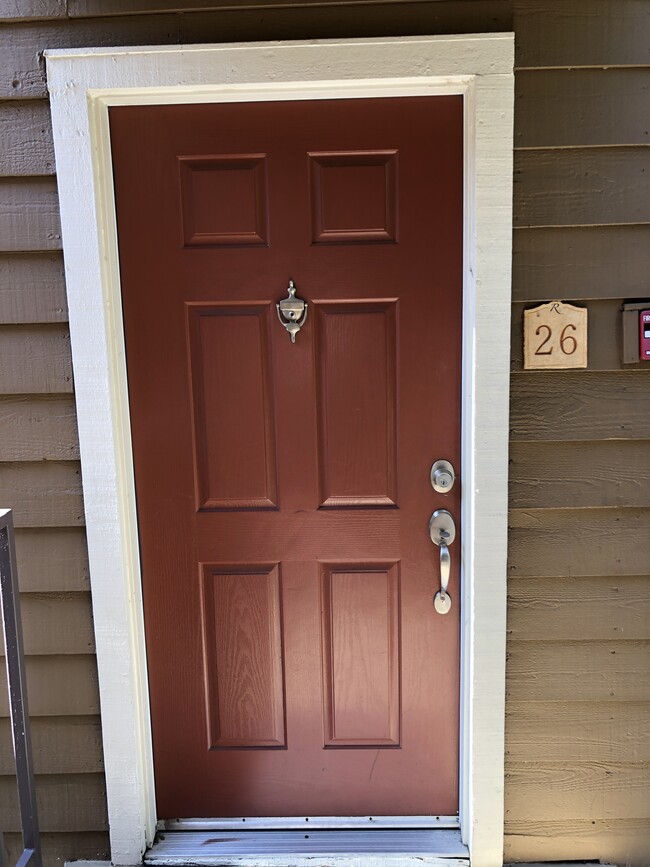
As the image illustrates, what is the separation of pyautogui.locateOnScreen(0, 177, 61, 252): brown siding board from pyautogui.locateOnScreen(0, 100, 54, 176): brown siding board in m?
0.05

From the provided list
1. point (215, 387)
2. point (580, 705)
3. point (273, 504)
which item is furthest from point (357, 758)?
point (215, 387)

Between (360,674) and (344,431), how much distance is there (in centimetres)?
69

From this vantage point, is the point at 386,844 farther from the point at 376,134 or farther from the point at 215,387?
the point at 376,134

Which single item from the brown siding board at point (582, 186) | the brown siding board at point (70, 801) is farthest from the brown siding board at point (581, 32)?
the brown siding board at point (70, 801)

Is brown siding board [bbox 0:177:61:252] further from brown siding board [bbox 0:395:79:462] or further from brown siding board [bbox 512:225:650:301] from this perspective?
brown siding board [bbox 512:225:650:301]

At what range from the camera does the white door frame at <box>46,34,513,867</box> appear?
163 centimetres

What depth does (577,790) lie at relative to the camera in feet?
6.21

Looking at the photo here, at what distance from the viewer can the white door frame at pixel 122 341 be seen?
163 centimetres

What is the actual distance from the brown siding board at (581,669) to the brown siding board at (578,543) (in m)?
0.20

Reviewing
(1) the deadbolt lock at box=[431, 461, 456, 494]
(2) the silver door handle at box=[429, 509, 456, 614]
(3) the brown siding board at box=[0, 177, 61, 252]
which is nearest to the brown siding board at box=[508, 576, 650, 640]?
(2) the silver door handle at box=[429, 509, 456, 614]

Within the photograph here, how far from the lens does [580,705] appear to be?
186 centimetres

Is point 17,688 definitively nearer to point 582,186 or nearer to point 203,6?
point 203,6

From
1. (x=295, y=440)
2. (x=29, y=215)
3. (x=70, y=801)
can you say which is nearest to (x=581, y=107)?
(x=295, y=440)

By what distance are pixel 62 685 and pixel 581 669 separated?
1.41 metres
